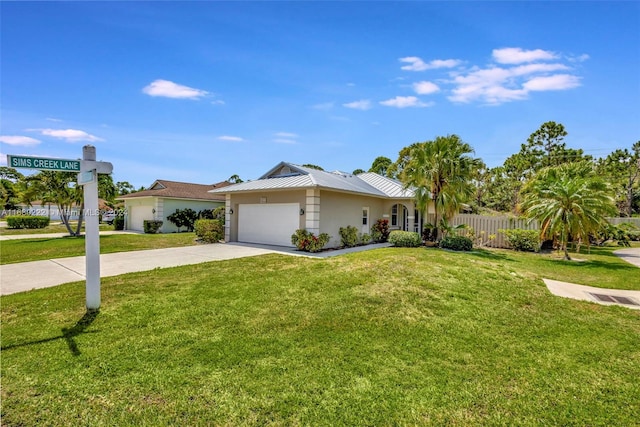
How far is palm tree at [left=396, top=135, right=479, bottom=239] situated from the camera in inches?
548

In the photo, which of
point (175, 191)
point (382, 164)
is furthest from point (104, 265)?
point (382, 164)

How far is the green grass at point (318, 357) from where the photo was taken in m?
2.86

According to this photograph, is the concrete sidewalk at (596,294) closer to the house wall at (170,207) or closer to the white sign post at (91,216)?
the white sign post at (91,216)

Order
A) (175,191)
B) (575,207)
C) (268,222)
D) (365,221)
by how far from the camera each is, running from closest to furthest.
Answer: (575,207)
(268,222)
(365,221)
(175,191)

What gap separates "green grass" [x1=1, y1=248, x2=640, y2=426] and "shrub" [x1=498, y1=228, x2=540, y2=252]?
9.25 m

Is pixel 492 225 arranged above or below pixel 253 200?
below

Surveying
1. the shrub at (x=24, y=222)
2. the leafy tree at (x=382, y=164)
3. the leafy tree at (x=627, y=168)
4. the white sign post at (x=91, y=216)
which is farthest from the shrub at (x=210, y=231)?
the leafy tree at (x=627, y=168)

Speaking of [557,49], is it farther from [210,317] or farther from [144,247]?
[144,247]

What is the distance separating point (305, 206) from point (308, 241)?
1643 mm

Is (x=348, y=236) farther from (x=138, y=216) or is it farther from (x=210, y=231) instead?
(x=138, y=216)

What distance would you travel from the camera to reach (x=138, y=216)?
82.5ft

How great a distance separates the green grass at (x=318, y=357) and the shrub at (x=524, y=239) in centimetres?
925

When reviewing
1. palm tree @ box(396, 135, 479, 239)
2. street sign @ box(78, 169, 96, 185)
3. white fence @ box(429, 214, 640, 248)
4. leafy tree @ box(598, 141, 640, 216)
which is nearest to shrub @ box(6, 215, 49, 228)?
street sign @ box(78, 169, 96, 185)

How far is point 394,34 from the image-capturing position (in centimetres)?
1030
